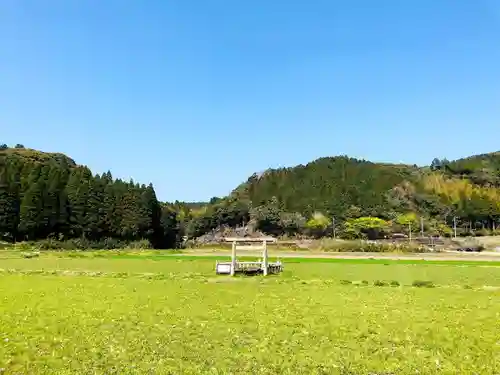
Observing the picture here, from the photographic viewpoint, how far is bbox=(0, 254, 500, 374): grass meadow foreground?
455 inches

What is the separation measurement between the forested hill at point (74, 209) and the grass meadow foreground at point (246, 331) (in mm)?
86817

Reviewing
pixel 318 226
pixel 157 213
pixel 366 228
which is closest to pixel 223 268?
pixel 157 213

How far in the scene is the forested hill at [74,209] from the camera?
353 feet

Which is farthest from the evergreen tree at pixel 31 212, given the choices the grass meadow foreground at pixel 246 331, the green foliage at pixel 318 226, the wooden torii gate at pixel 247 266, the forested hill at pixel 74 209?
the green foliage at pixel 318 226

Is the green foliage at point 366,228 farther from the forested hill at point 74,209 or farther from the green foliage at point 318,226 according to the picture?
the forested hill at point 74,209

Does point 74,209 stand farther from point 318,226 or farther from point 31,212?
point 318,226

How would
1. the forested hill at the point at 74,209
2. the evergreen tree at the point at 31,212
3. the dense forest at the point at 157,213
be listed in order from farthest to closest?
the dense forest at the point at 157,213 < the forested hill at the point at 74,209 < the evergreen tree at the point at 31,212

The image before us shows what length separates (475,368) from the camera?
1138 centimetres

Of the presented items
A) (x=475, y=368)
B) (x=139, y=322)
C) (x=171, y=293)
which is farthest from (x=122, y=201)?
(x=475, y=368)

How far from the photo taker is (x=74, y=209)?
11525 centimetres

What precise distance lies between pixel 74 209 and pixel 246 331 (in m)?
107

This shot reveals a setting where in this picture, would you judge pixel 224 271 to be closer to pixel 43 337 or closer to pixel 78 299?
pixel 78 299

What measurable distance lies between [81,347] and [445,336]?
10423 millimetres

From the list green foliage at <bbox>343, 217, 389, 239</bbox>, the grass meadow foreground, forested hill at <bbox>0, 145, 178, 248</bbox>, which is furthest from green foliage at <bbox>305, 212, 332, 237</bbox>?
the grass meadow foreground
